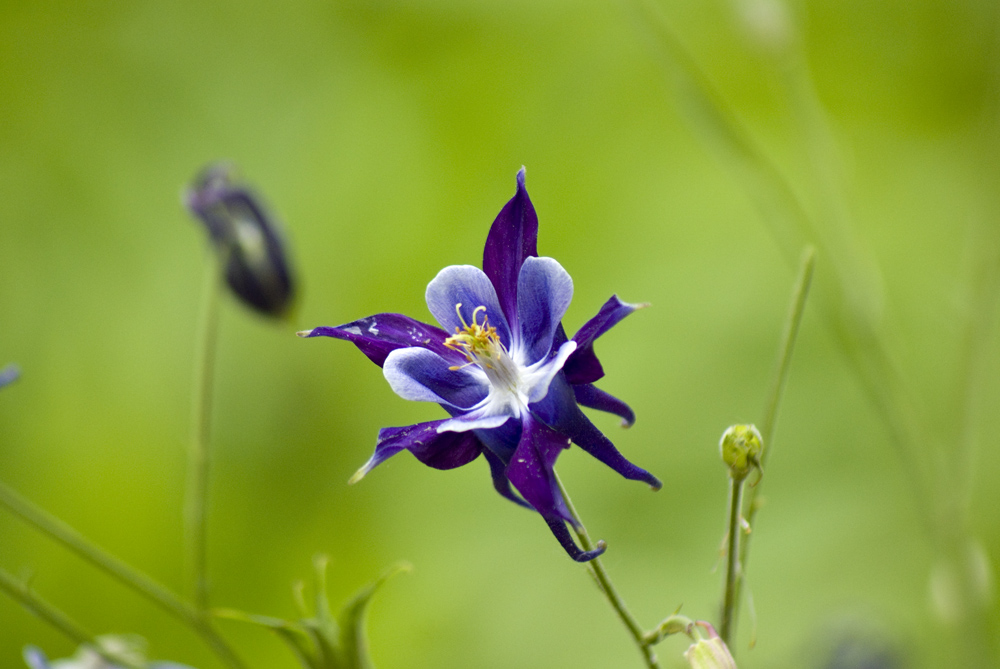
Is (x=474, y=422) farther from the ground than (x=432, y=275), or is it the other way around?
(x=432, y=275)

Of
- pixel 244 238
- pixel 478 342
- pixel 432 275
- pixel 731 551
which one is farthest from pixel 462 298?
pixel 432 275

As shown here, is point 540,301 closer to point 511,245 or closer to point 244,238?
point 511,245

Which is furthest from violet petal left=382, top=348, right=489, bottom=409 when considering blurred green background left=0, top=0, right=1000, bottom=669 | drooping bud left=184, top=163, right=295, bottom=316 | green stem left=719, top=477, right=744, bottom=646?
blurred green background left=0, top=0, right=1000, bottom=669

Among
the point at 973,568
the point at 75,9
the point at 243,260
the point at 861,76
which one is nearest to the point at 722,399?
the point at 861,76

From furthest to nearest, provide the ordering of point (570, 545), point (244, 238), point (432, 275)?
1. point (432, 275)
2. point (244, 238)
3. point (570, 545)

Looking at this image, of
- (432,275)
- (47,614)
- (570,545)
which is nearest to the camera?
(570,545)

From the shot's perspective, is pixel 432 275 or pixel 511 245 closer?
pixel 511 245

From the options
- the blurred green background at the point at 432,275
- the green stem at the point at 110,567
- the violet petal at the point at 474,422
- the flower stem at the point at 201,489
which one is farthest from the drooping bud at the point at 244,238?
the blurred green background at the point at 432,275
